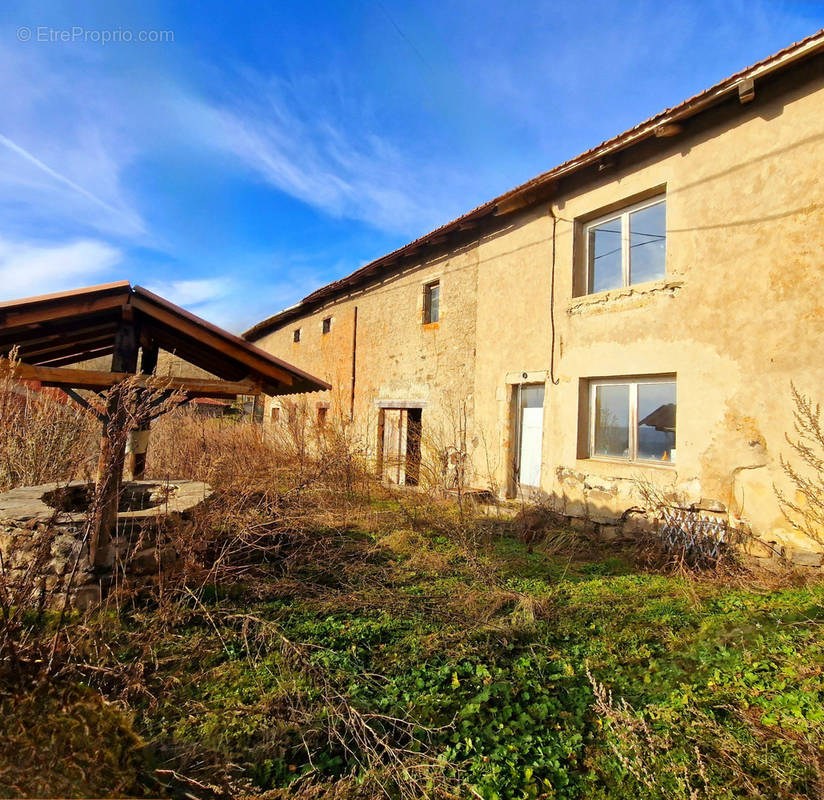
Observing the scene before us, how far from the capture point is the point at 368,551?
18.9 feet

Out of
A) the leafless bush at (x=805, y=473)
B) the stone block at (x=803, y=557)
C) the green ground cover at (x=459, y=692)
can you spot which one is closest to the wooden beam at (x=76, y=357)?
the green ground cover at (x=459, y=692)

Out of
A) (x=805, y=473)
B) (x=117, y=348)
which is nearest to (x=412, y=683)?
(x=117, y=348)

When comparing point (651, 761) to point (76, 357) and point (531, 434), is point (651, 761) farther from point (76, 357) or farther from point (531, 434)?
point (76, 357)

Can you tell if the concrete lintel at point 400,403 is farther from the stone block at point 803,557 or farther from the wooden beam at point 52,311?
the wooden beam at point 52,311

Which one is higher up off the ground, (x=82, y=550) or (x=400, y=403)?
(x=400, y=403)

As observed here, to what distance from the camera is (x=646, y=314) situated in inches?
265

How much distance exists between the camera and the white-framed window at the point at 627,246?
270 inches

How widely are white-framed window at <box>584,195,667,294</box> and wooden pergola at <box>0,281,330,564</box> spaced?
492 cm

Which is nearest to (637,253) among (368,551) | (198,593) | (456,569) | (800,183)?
(800,183)

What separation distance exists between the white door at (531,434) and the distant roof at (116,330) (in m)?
4.32

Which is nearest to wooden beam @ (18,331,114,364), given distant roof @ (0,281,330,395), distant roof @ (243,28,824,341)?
distant roof @ (0,281,330,395)

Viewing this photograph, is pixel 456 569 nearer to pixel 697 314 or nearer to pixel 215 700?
pixel 215 700

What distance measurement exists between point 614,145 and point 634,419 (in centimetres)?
397

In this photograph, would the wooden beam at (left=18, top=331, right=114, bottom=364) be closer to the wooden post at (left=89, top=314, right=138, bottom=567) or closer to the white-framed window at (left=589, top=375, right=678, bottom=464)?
the wooden post at (left=89, top=314, right=138, bottom=567)
